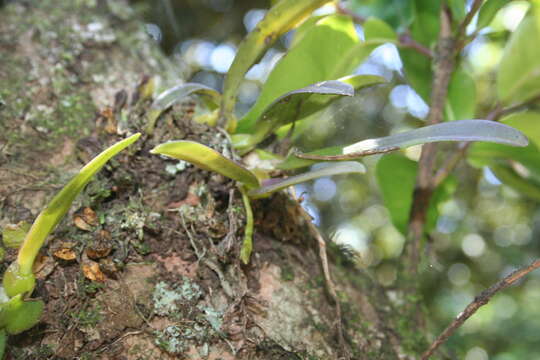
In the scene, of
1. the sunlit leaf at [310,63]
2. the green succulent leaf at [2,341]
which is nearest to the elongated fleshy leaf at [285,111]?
the sunlit leaf at [310,63]

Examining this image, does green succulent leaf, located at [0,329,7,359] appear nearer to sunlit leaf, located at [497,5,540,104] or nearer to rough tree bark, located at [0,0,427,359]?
rough tree bark, located at [0,0,427,359]

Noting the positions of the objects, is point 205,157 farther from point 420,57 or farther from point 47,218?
point 420,57

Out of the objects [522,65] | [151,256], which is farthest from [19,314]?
Result: [522,65]

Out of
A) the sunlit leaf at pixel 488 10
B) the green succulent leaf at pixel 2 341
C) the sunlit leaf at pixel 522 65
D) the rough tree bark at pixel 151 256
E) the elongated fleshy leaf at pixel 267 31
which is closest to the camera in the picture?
the green succulent leaf at pixel 2 341

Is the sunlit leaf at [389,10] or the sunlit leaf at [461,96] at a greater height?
the sunlit leaf at [389,10]

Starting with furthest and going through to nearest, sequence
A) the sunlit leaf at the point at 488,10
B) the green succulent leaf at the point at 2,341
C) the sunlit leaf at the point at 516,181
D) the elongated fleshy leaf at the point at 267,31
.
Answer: the sunlit leaf at the point at 516,181 < the sunlit leaf at the point at 488,10 < the elongated fleshy leaf at the point at 267,31 < the green succulent leaf at the point at 2,341

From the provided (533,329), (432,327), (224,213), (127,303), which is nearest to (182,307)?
(127,303)

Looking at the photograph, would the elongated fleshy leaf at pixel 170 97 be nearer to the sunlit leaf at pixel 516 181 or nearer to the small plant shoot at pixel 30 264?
the small plant shoot at pixel 30 264
